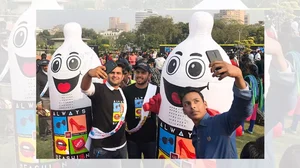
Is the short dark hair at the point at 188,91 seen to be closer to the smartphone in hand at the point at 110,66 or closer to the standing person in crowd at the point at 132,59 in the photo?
the standing person in crowd at the point at 132,59

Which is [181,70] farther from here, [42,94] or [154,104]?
[42,94]

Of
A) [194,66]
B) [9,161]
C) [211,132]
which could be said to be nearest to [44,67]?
[9,161]

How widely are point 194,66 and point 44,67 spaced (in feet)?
3.53

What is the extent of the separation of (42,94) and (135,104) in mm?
674

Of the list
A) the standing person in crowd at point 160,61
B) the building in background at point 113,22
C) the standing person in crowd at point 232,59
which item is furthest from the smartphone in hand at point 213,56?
the building in background at point 113,22

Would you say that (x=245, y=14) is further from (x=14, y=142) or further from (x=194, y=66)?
(x=14, y=142)

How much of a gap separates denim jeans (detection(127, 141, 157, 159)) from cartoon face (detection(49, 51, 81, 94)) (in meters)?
0.59

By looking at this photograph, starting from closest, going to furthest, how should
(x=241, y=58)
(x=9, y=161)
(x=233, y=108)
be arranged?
(x=233, y=108), (x=241, y=58), (x=9, y=161)

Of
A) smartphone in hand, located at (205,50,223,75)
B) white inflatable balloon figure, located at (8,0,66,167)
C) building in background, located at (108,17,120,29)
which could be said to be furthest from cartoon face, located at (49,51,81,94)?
smartphone in hand, located at (205,50,223,75)

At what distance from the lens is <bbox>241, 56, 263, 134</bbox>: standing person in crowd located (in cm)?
289

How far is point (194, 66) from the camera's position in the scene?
2787 millimetres

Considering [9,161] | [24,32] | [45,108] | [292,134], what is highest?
[24,32]

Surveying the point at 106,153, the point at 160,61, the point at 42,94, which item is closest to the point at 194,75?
the point at 160,61

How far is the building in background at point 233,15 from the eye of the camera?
9.52 feet
